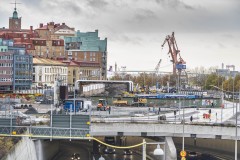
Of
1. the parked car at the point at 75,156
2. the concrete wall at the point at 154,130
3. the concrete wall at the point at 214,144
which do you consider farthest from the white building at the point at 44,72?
the concrete wall at the point at 154,130

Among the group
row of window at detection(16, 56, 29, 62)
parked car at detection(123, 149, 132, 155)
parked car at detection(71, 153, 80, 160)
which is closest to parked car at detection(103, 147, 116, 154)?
parked car at detection(123, 149, 132, 155)

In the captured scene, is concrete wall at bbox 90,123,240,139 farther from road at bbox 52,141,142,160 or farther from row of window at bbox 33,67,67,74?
row of window at bbox 33,67,67,74

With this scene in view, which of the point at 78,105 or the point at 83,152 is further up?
the point at 78,105

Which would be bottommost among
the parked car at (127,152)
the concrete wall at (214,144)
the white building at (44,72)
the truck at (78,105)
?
the parked car at (127,152)

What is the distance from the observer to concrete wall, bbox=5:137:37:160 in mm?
50419

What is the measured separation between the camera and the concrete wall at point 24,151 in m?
50.4

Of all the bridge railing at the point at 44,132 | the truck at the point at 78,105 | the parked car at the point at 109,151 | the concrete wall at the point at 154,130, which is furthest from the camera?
the truck at the point at 78,105

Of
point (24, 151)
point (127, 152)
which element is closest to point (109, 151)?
point (127, 152)

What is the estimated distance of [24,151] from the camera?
181 feet

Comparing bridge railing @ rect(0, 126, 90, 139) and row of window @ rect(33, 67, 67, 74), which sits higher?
row of window @ rect(33, 67, 67, 74)

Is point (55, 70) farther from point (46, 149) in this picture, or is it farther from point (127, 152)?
point (46, 149)

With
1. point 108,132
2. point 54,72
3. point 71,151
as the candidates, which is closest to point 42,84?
point 54,72

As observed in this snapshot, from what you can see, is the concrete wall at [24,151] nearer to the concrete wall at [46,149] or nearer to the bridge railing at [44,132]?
the bridge railing at [44,132]

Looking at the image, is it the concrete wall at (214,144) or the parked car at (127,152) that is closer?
the parked car at (127,152)
